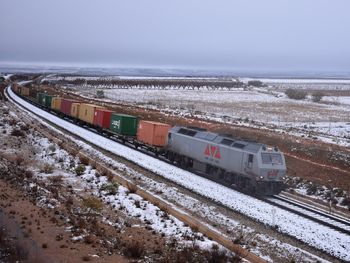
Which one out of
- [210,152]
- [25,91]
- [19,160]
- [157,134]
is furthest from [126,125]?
[25,91]

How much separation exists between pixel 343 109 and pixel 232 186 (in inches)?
2459

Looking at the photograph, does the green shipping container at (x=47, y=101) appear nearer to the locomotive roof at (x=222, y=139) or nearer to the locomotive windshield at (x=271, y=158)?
the locomotive roof at (x=222, y=139)

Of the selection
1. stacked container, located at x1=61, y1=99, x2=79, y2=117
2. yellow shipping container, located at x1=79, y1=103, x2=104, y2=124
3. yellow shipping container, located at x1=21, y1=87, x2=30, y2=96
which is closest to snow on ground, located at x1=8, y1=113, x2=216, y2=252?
yellow shipping container, located at x1=79, y1=103, x2=104, y2=124

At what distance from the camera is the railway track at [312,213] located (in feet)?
72.8

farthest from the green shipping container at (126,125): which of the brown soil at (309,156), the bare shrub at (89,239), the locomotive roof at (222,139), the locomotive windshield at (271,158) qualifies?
the bare shrub at (89,239)

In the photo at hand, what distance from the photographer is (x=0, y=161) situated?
30.7 metres

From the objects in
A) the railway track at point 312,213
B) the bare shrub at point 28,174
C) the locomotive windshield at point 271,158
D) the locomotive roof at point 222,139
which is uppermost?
the locomotive roof at point 222,139

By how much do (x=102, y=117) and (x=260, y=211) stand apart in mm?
29881

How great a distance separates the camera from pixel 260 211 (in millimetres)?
23922

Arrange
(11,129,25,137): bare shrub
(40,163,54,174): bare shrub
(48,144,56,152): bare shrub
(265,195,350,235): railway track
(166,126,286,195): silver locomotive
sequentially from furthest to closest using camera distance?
(11,129,25,137): bare shrub → (48,144,56,152): bare shrub → (40,163,54,174): bare shrub → (166,126,286,195): silver locomotive → (265,195,350,235): railway track

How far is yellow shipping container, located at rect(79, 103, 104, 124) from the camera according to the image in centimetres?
5401

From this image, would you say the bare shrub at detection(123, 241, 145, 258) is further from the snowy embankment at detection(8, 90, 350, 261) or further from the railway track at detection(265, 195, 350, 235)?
the railway track at detection(265, 195, 350, 235)

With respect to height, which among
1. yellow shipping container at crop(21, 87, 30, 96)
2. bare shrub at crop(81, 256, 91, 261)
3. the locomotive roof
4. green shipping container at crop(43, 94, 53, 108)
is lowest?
yellow shipping container at crop(21, 87, 30, 96)

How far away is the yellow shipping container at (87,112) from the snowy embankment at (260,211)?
17014 mm
